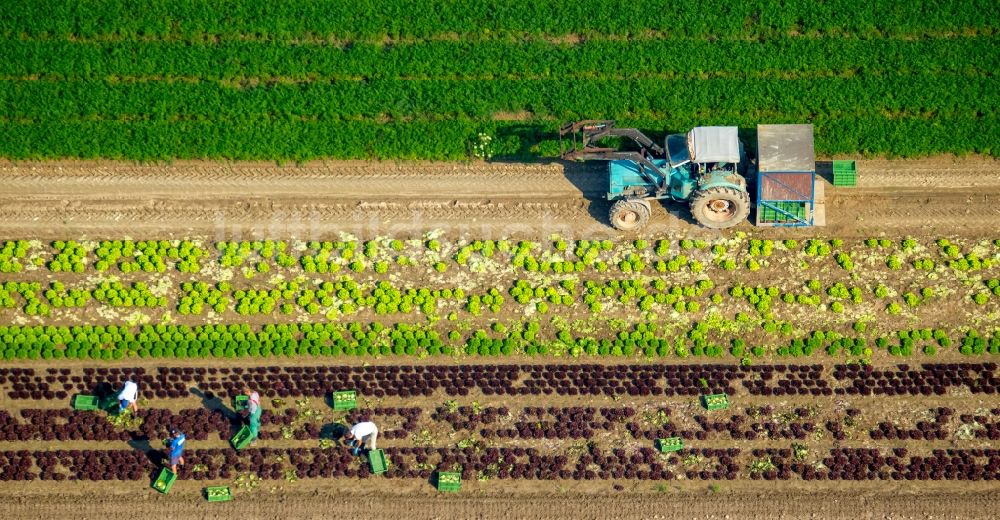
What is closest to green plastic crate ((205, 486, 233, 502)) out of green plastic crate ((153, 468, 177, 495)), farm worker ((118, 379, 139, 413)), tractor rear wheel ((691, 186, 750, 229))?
green plastic crate ((153, 468, 177, 495))

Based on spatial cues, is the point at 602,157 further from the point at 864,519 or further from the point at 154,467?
the point at 154,467

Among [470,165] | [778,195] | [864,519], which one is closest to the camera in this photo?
[864,519]

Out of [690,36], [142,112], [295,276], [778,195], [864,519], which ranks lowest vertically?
[864,519]

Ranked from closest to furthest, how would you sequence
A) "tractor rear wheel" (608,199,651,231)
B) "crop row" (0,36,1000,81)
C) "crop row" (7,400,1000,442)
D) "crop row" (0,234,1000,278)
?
"crop row" (7,400,1000,442) → "tractor rear wheel" (608,199,651,231) → "crop row" (0,234,1000,278) → "crop row" (0,36,1000,81)

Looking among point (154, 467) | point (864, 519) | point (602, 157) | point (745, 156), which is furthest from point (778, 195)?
point (154, 467)

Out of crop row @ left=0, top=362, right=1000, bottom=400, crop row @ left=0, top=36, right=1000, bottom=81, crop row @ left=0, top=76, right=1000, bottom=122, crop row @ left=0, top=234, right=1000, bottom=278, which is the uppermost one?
crop row @ left=0, top=36, right=1000, bottom=81

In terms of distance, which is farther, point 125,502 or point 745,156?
point 745,156

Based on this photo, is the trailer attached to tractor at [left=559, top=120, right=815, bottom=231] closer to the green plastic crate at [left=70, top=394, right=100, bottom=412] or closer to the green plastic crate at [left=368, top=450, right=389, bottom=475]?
the green plastic crate at [left=368, top=450, right=389, bottom=475]
